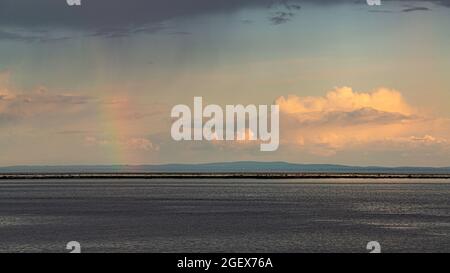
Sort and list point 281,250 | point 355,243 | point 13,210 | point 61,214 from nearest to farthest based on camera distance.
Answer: point 281,250, point 355,243, point 61,214, point 13,210

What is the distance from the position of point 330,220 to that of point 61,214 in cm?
3634

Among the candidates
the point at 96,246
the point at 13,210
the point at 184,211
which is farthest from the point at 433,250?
the point at 13,210

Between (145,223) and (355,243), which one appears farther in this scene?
(145,223)

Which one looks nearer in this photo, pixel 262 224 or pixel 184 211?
pixel 262 224
